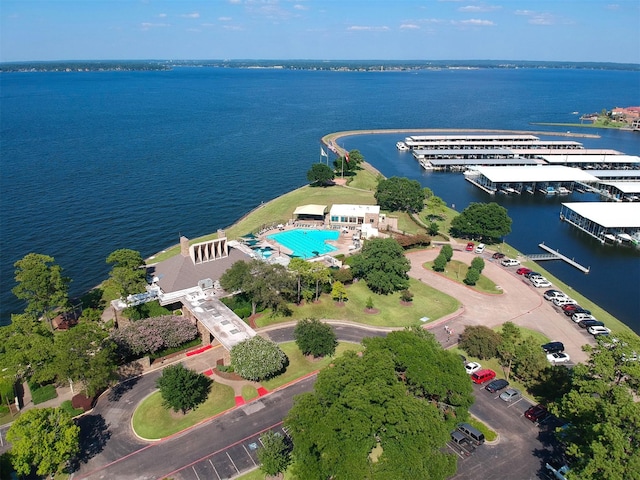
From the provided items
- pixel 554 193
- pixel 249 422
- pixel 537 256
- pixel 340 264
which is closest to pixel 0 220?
pixel 340 264

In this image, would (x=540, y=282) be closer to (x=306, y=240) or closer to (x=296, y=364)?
(x=306, y=240)

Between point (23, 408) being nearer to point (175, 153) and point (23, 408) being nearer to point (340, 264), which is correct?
point (340, 264)

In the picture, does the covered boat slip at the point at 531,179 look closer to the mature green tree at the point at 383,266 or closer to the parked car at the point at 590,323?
the mature green tree at the point at 383,266

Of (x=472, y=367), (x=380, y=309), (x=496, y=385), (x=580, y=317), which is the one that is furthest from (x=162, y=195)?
(x=580, y=317)

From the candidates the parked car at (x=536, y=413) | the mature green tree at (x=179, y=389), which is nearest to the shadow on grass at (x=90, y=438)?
the mature green tree at (x=179, y=389)

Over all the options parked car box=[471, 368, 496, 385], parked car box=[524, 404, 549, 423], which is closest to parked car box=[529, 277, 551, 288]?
parked car box=[471, 368, 496, 385]

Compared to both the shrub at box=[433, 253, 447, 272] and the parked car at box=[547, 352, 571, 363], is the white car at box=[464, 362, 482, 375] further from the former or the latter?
the shrub at box=[433, 253, 447, 272]
